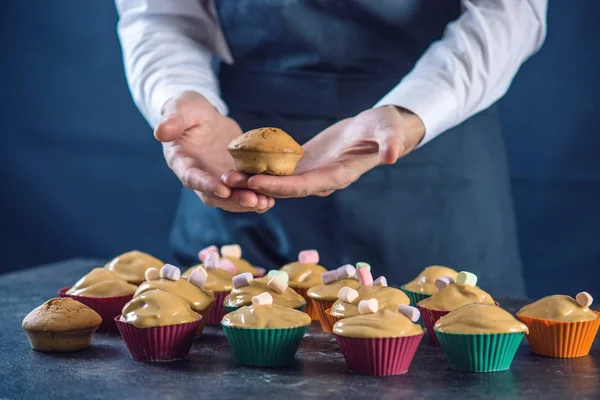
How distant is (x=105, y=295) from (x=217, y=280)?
0.28 m

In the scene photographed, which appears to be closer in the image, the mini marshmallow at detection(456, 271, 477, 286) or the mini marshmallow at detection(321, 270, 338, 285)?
the mini marshmallow at detection(456, 271, 477, 286)

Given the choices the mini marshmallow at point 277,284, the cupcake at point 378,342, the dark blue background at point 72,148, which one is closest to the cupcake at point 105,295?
the mini marshmallow at point 277,284

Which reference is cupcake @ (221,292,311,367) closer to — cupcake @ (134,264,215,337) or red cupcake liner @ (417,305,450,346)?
cupcake @ (134,264,215,337)

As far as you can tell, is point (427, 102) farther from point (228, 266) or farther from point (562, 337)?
point (562, 337)

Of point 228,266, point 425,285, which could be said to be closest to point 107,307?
point 228,266

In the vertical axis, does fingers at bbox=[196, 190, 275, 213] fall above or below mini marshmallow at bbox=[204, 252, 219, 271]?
above

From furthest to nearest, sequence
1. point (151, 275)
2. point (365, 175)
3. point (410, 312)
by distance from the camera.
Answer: point (365, 175), point (151, 275), point (410, 312)

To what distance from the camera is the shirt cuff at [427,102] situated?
7.06 feet

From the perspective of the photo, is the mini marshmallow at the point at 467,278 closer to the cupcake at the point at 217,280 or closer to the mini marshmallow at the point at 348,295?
the mini marshmallow at the point at 348,295

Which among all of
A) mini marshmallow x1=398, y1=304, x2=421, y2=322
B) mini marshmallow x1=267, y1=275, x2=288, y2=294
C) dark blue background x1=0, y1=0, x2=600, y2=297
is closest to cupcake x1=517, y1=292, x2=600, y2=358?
mini marshmallow x1=398, y1=304, x2=421, y2=322

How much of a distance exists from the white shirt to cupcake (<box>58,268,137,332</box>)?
2.03 ft

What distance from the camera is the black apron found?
8.21 feet

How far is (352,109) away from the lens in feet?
8.50

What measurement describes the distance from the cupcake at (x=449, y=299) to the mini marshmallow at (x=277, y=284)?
0.97 feet
